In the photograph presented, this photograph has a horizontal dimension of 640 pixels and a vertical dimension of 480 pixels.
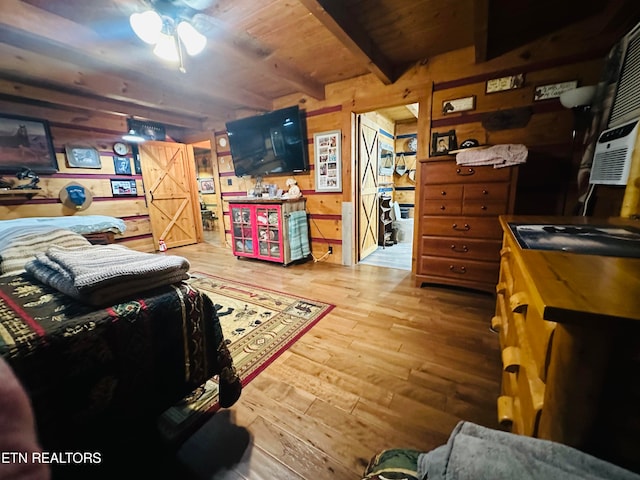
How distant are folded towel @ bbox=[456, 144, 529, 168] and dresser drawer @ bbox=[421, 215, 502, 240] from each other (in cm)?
48

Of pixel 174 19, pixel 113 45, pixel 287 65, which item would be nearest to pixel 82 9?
pixel 113 45

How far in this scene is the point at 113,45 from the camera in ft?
6.84

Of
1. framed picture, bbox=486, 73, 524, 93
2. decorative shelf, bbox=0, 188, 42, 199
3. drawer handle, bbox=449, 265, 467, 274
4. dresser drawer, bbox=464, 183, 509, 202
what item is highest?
framed picture, bbox=486, 73, 524, 93

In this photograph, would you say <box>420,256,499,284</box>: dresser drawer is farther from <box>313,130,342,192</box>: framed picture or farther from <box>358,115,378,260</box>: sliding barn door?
<box>313,130,342,192</box>: framed picture

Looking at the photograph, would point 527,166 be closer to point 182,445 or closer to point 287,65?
point 287,65

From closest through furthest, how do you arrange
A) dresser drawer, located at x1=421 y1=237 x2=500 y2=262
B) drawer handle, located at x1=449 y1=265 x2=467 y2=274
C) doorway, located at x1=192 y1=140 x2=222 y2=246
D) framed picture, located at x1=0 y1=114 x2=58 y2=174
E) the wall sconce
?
1. the wall sconce
2. dresser drawer, located at x1=421 y1=237 x2=500 y2=262
3. drawer handle, located at x1=449 y1=265 x2=467 y2=274
4. framed picture, located at x1=0 y1=114 x2=58 y2=174
5. doorway, located at x1=192 y1=140 x2=222 y2=246

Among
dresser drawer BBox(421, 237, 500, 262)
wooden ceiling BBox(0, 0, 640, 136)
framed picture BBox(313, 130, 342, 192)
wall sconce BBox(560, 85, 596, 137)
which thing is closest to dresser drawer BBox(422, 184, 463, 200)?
dresser drawer BBox(421, 237, 500, 262)

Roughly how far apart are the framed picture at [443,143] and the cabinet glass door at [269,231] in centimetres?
204

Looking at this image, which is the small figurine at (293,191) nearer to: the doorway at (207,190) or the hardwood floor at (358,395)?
the hardwood floor at (358,395)

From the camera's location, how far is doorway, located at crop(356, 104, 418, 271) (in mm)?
3706

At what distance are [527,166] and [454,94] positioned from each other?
3.38ft

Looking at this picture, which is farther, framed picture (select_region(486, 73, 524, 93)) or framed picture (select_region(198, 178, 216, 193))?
framed picture (select_region(198, 178, 216, 193))

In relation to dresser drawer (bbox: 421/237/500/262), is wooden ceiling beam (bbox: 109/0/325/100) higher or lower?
higher

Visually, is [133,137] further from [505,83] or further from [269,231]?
[505,83]
